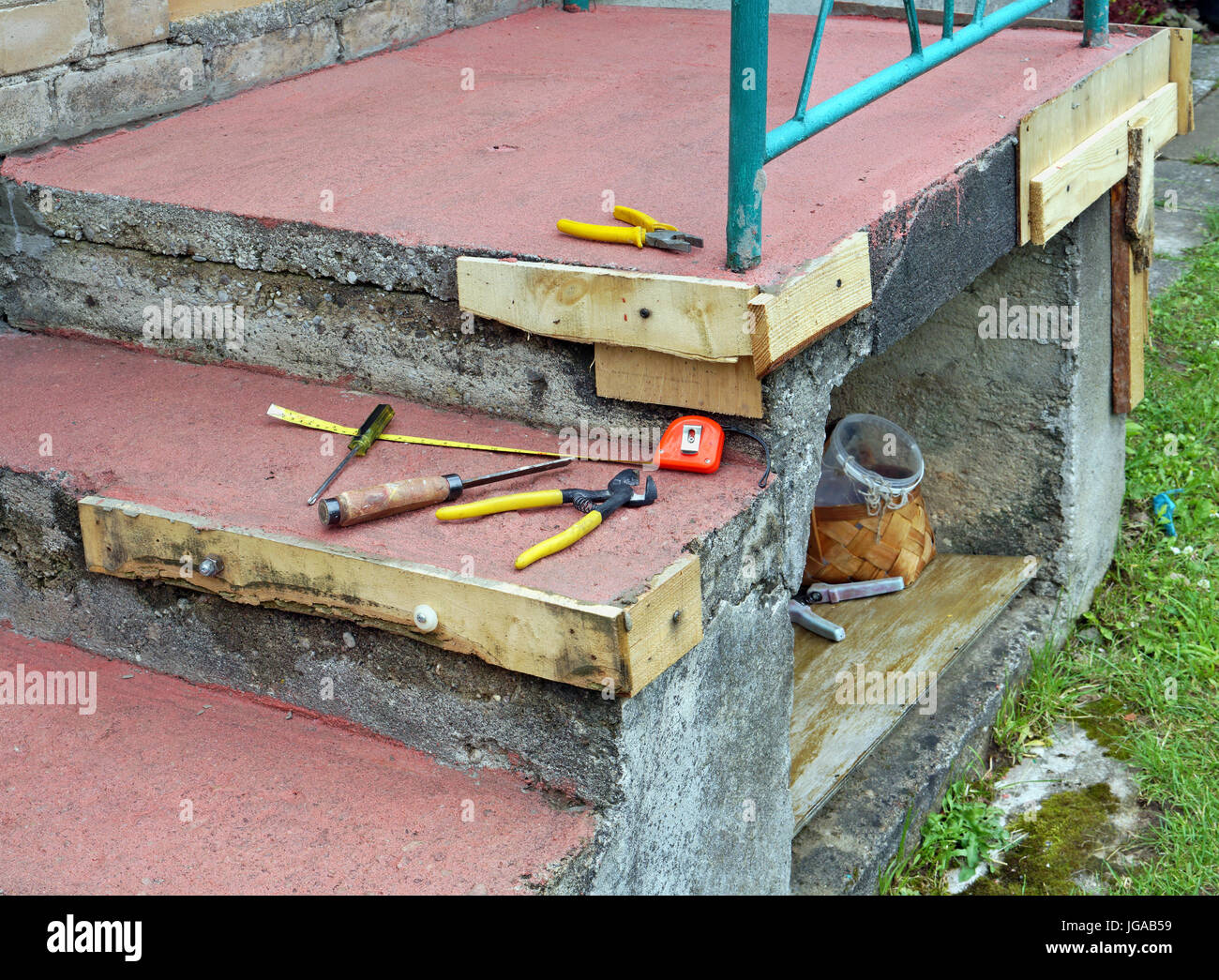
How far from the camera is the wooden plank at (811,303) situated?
6.82ft

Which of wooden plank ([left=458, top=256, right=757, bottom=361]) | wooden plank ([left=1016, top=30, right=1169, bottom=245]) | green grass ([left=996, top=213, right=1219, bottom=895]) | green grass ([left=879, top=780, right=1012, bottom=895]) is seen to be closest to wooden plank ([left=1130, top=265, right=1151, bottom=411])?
wooden plank ([left=1016, top=30, right=1169, bottom=245])

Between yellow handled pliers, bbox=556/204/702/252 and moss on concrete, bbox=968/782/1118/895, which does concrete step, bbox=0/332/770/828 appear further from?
moss on concrete, bbox=968/782/1118/895

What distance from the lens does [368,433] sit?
2338 mm

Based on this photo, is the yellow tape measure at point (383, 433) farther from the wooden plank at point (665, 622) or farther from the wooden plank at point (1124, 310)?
the wooden plank at point (1124, 310)

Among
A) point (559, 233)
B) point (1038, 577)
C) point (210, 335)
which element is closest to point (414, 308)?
point (559, 233)

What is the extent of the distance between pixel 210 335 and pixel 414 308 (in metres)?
0.55

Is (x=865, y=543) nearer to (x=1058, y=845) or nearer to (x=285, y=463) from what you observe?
(x=1058, y=845)

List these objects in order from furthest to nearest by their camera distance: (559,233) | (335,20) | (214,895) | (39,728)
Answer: (335,20) → (559,233) → (39,728) → (214,895)

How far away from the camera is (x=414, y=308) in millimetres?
2457

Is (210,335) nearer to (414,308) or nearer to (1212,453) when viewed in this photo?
(414,308)

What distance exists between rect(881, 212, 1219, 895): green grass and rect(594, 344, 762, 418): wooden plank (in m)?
1.43

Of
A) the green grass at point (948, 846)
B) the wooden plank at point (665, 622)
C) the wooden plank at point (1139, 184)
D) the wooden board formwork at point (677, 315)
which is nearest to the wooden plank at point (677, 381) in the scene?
the wooden board formwork at point (677, 315)

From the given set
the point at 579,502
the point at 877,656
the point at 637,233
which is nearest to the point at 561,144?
the point at 637,233

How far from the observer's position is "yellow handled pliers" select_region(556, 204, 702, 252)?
231 centimetres
